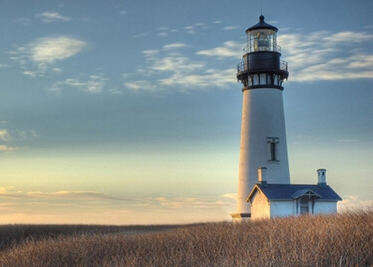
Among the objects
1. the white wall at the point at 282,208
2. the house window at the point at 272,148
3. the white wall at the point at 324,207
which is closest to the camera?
the white wall at the point at 282,208

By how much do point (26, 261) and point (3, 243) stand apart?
12945 mm

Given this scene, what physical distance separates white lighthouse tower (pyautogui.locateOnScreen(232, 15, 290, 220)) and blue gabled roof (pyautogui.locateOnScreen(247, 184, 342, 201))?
91 cm

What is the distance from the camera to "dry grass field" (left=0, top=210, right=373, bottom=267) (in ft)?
37.5

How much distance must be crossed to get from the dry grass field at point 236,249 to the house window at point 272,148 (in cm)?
898

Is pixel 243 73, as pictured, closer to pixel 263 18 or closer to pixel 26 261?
pixel 263 18

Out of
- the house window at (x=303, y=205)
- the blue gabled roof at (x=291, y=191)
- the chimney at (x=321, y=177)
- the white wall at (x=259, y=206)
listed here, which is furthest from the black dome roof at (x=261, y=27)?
the house window at (x=303, y=205)

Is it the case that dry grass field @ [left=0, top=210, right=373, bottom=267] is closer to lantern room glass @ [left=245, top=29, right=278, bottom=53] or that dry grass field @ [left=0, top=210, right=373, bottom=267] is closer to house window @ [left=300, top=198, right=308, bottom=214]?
house window @ [left=300, top=198, right=308, bottom=214]

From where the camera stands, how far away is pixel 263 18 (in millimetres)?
29844

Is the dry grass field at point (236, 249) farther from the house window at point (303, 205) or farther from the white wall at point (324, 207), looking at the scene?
the white wall at point (324, 207)

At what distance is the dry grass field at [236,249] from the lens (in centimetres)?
1144

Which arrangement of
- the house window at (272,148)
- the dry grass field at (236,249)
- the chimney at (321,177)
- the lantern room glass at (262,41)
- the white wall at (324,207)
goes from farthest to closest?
the lantern room glass at (262,41)
the chimney at (321,177)
the house window at (272,148)
the white wall at (324,207)
the dry grass field at (236,249)

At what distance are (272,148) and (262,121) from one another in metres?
1.53

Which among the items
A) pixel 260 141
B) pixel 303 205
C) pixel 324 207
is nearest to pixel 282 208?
pixel 303 205

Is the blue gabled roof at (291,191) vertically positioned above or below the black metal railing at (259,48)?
below
